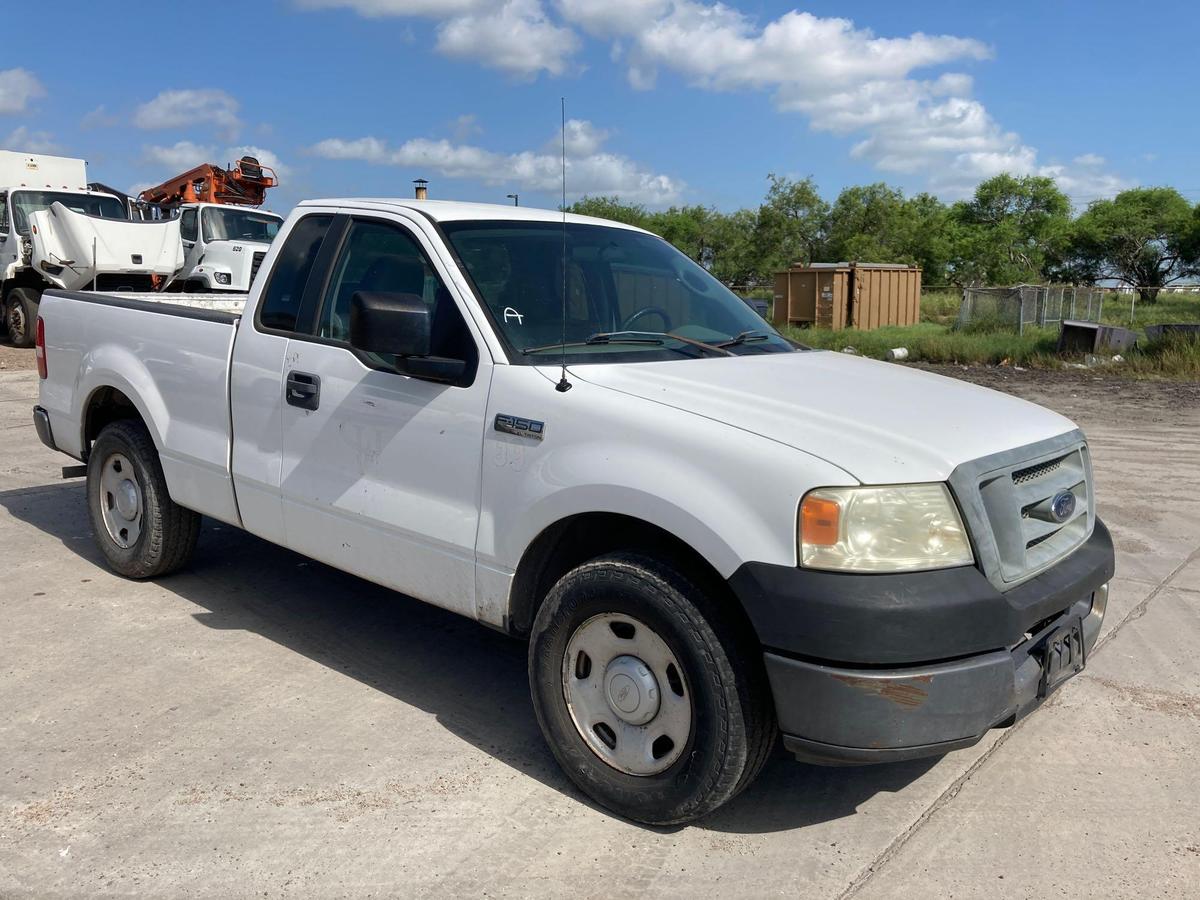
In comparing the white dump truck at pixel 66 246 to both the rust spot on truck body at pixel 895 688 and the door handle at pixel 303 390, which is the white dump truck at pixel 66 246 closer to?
the door handle at pixel 303 390

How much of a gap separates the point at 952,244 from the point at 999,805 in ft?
257

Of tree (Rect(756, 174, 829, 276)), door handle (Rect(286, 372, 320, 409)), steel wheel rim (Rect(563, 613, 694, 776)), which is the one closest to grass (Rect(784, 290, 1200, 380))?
door handle (Rect(286, 372, 320, 409))

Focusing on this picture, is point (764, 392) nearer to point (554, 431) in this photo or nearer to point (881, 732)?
point (554, 431)

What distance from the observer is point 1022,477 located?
11.1ft

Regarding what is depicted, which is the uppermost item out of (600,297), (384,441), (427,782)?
(600,297)

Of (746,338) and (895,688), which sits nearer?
(895,688)

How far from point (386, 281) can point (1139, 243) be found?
83901 mm

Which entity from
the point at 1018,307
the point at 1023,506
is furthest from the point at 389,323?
the point at 1018,307

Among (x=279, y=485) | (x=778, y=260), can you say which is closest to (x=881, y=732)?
(x=279, y=485)

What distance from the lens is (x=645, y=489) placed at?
3242 mm

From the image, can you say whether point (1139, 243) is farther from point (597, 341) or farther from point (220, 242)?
point (597, 341)

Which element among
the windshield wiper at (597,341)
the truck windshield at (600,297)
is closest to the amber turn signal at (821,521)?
the truck windshield at (600,297)

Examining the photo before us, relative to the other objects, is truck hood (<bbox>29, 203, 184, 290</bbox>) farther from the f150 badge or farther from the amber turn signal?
the amber turn signal

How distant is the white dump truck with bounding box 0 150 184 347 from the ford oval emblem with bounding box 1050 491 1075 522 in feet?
54.5
